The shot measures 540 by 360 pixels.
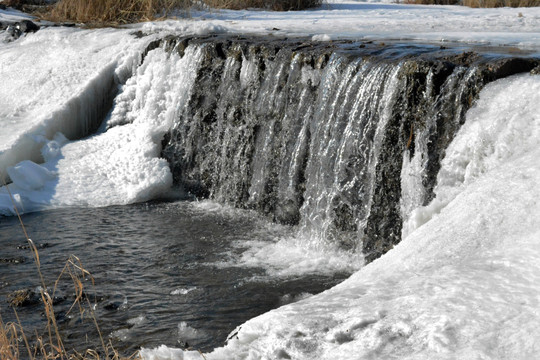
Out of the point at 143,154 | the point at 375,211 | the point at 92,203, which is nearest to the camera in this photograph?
the point at 375,211

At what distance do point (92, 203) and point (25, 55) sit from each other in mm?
3432

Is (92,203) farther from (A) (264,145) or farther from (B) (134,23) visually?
(B) (134,23)

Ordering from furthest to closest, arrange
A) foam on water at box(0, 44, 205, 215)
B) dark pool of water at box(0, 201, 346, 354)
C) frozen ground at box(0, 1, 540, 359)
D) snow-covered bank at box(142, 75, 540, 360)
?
foam on water at box(0, 44, 205, 215) < dark pool of water at box(0, 201, 346, 354) < frozen ground at box(0, 1, 540, 359) < snow-covered bank at box(142, 75, 540, 360)

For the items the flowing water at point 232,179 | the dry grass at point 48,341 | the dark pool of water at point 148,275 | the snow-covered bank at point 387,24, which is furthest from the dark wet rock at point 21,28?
the dry grass at point 48,341

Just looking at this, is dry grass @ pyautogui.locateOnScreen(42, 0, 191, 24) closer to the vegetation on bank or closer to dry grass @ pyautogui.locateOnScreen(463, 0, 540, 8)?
the vegetation on bank

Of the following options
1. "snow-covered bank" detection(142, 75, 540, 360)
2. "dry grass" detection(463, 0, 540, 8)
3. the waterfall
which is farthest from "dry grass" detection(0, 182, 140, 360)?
"dry grass" detection(463, 0, 540, 8)

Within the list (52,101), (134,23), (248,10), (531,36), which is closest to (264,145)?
(531,36)

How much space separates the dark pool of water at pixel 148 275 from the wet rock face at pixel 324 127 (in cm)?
47

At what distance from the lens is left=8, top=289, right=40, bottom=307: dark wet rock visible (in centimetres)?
492

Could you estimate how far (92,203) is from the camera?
750 cm

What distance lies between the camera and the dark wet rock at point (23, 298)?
16.1 ft

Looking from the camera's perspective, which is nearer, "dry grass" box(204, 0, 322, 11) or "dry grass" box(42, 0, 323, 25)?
"dry grass" box(42, 0, 323, 25)

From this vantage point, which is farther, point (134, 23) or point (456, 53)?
point (134, 23)

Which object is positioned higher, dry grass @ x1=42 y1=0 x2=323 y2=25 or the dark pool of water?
dry grass @ x1=42 y1=0 x2=323 y2=25
